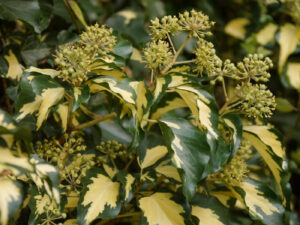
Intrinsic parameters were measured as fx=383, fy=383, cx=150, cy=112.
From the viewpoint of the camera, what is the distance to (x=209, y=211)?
1148 mm

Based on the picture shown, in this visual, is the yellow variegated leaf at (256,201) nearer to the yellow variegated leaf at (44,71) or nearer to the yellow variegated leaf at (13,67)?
the yellow variegated leaf at (44,71)

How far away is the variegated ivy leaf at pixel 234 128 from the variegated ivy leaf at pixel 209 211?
0.20 metres

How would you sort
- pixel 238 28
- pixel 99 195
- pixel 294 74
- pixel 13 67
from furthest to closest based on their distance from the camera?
pixel 238 28, pixel 294 74, pixel 13 67, pixel 99 195

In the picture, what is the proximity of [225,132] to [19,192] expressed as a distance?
0.63 m

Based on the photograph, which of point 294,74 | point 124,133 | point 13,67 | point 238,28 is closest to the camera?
point 13,67

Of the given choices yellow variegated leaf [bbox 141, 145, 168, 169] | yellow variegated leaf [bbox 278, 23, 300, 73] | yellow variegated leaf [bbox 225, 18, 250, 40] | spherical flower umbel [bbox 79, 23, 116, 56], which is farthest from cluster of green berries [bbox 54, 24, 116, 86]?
yellow variegated leaf [bbox 225, 18, 250, 40]

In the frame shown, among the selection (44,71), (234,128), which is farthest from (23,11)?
(234,128)

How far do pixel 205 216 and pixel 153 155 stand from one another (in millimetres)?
246

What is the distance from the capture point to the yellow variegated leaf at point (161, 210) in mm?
1031

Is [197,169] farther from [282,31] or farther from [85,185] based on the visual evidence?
[282,31]

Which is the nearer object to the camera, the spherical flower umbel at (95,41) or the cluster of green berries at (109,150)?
the spherical flower umbel at (95,41)

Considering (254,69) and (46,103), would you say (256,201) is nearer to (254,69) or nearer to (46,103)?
(254,69)

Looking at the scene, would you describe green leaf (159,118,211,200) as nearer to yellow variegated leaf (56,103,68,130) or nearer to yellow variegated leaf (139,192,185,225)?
yellow variegated leaf (139,192,185,225)

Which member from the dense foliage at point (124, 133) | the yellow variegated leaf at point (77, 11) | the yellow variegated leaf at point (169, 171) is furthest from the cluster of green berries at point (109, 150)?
the yellow variegated leaf at point (77, 11)
